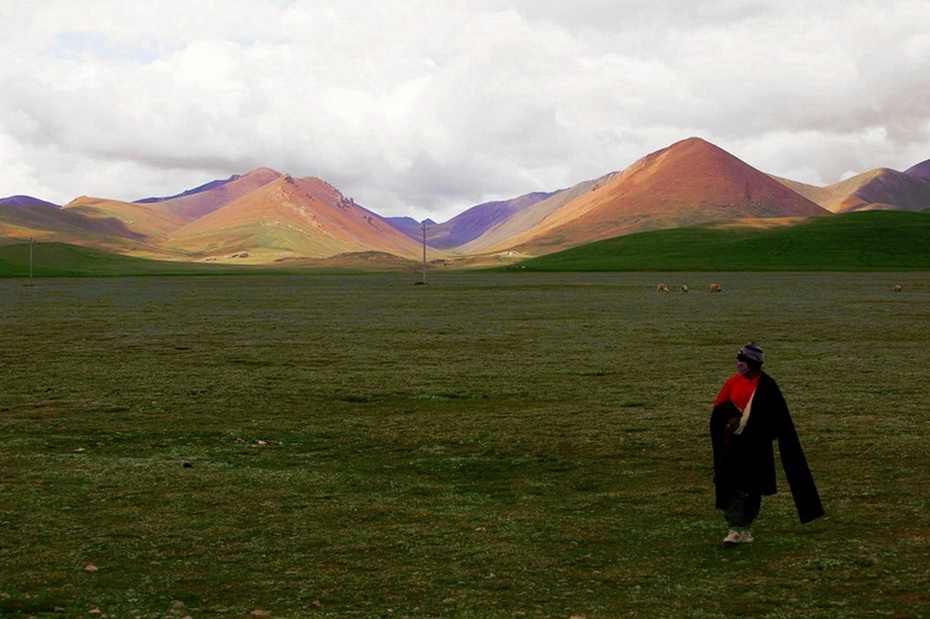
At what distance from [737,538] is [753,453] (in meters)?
0.99

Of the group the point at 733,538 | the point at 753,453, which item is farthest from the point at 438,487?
the point at 753,453

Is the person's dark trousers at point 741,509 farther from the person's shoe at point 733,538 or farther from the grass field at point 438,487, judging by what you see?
the grass field at point 438,487

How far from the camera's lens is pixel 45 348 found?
3328 cm

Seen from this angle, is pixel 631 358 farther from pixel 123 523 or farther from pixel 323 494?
pixel 123 523

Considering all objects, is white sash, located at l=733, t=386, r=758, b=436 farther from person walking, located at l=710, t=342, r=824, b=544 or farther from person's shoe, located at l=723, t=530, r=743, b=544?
person's shoe, located at l=723, t=530, r=743, b=544

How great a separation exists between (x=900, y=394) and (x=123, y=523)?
686 inches

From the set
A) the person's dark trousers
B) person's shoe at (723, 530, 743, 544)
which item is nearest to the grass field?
person's shoe at (723, 530, 743, 544)

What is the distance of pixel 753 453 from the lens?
10.7m

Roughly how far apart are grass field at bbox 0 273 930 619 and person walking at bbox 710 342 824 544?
45 centimetres

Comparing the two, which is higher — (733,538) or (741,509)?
(741,509)

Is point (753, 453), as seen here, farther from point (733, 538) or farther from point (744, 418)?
point (733, 538)

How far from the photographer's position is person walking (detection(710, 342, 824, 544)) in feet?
34.8

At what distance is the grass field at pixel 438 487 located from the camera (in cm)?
912

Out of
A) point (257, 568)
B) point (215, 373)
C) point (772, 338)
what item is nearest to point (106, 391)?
point (215, 373)
